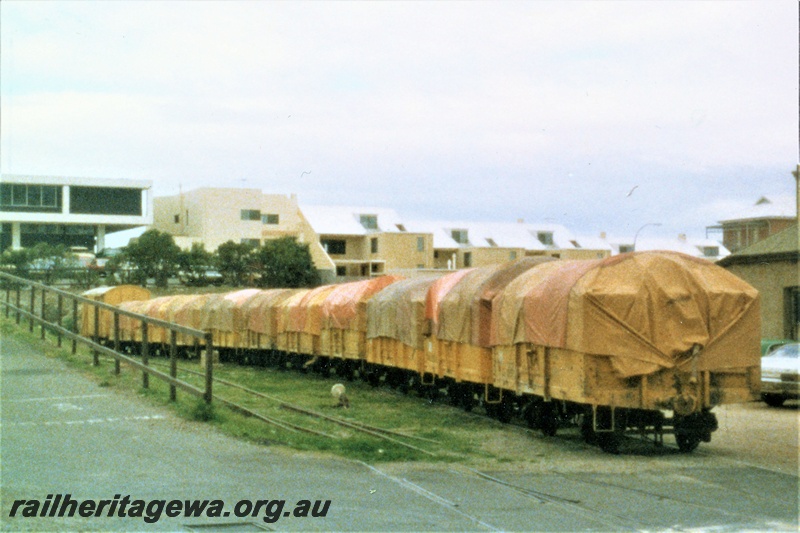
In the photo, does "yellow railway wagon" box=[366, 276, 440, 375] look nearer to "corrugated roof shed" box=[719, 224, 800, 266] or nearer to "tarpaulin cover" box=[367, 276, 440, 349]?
"tarpaulin cover" box=[367, 276, 440, 349]

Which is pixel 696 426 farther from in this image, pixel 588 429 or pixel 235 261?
pixel 235 261

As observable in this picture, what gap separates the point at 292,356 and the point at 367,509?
25.2 m

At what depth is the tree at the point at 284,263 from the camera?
61438 mm

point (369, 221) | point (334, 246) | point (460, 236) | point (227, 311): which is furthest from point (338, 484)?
point (460, 236)

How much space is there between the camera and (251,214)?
76.0 metres

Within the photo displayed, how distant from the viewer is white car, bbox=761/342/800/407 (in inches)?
781

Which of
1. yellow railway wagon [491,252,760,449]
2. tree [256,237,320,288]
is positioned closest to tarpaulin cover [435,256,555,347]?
yellow railway wagon [491,252,760,449]

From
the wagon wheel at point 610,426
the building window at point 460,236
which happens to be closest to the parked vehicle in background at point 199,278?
the building window at point 460,236

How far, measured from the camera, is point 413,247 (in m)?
69.7

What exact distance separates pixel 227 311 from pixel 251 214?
39.9m

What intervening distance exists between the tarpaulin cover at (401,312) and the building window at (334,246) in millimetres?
47489

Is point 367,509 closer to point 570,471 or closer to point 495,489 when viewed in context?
point 495,489

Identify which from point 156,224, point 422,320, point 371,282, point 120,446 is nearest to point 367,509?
point 120,446

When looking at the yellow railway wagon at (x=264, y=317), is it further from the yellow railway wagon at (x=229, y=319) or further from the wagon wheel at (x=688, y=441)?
the wagon wheel at (x=688, y=441)
